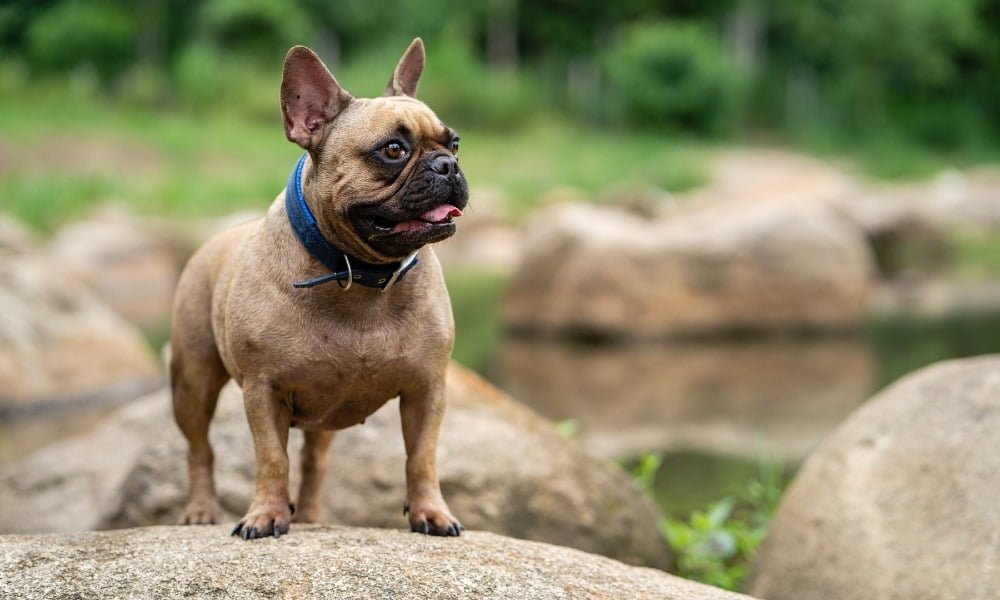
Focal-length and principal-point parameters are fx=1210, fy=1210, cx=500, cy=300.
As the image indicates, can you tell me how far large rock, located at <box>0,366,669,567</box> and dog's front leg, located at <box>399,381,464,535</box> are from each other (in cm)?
163

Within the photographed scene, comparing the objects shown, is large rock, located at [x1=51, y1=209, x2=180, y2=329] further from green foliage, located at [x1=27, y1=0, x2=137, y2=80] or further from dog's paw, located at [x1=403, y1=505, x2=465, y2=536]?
dog's paw, located at [x1=403, y1=505, x2=465, y2=536]

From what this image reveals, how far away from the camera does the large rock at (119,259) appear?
19.8 m

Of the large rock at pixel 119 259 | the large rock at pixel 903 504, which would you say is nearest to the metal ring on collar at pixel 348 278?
the large rock at pixel 903 504

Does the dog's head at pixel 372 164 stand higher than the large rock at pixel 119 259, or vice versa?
the dog's head at pixel 372 164

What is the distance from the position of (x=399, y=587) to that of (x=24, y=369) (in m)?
8.99

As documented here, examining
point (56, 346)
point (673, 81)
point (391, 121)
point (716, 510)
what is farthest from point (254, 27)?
point (391, 121)

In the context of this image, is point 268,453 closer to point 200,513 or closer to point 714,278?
point 200,513

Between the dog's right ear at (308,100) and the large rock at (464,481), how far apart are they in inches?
94.3

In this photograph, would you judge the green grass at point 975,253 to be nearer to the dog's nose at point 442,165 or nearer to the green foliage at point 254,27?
the green foliage at point 254,27

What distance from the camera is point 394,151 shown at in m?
3.85

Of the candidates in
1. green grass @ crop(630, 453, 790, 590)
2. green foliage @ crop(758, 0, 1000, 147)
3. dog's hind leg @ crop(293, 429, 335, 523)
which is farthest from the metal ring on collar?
green foliage @ crop(758, 0, 1000, 147)

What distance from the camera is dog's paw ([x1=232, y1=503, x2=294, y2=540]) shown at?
156 inches

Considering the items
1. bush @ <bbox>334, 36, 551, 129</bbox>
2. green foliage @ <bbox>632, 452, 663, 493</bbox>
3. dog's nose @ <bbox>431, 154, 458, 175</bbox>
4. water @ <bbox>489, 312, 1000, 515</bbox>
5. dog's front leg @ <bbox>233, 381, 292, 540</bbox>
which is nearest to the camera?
dog's nose @ <bbox>431, 154, 458, 175</bbox>

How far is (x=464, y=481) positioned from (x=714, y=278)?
10.2 m
